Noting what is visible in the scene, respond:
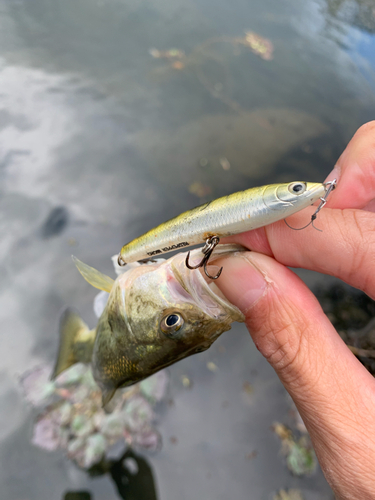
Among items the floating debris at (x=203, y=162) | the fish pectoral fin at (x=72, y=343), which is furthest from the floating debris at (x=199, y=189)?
the fish pectoral fin at (x=72, y=343)

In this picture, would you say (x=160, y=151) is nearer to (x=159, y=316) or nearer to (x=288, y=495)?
(x=159, y=316)

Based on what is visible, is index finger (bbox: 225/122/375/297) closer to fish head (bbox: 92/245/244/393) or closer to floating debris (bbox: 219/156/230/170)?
fish head (bbox: 92/245/244/393)

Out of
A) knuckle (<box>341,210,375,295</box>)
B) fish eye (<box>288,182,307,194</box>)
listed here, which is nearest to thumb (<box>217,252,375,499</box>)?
knuckle (<box>341,210,375,295</box>)

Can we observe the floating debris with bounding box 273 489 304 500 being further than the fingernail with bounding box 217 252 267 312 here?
Yes

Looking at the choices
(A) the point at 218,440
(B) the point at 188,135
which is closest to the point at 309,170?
(B) the point at 188,135

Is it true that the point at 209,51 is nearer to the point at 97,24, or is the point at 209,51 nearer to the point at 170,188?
the point at 97,24

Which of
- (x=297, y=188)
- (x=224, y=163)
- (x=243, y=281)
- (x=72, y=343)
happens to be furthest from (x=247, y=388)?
(x=224, y=163)

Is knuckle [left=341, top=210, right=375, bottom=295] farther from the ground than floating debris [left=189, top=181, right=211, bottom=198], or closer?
farther from the ground

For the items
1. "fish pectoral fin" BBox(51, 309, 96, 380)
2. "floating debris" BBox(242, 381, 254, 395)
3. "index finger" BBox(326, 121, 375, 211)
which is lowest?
"floating debris" BBox(242, 381, 254, 395)
